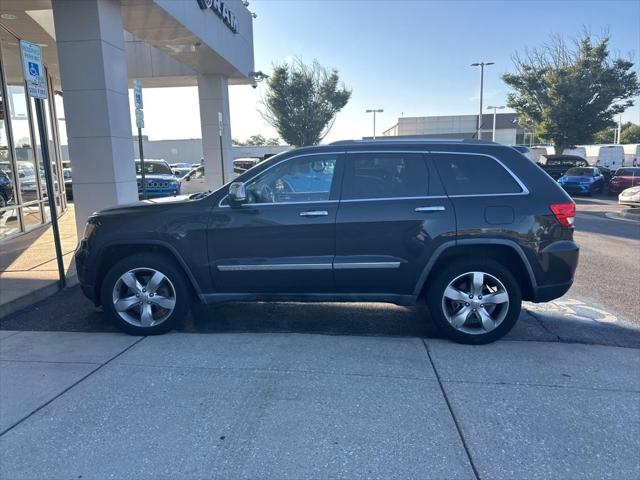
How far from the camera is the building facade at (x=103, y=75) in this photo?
760 centimetres

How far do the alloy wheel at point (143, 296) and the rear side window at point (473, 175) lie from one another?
2.81m

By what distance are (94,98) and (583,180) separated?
21.8 metres

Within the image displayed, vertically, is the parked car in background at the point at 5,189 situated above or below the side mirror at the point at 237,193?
below

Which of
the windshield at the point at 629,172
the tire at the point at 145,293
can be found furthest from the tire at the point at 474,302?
the windshield at the point at 629,172

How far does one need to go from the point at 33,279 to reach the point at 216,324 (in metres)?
3.23

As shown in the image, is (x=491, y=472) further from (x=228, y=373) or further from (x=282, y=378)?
(x=228, y=373)

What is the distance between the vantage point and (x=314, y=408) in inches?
133

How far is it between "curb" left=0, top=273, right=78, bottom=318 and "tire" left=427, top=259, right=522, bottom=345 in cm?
465

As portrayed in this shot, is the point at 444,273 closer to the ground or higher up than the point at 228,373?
higher up

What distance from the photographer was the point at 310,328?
5.03 meters

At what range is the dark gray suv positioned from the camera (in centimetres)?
442

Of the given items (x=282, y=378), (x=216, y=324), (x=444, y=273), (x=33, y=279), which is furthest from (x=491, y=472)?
(x=33, y=279)

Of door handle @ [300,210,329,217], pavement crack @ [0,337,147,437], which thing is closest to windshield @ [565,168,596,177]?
door handle @ [300,210,329,217]

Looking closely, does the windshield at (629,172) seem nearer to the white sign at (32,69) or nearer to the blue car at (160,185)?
the blue car at (160,185)
